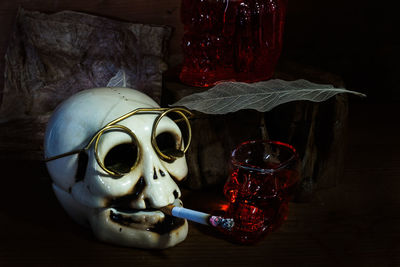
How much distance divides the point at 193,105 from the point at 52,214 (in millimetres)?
365

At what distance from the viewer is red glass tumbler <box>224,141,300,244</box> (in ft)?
2.99

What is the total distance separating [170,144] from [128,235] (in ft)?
0.62

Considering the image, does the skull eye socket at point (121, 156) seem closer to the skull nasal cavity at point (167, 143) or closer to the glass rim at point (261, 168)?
the skull nasal cavity at point (167, 143)

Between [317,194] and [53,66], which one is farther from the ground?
[53,66]

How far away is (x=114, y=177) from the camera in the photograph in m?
0.85

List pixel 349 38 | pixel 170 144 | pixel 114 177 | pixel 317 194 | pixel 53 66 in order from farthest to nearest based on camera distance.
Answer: pixel 349 38, pixel 53 66, pixel 317 194, pixel 170 144, pixel 114 177

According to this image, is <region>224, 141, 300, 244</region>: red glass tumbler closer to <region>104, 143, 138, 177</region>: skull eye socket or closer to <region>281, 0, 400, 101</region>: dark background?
<region>104, 143, 138, 177</region>: skull eye socket

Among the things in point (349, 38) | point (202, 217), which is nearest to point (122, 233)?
point (202, 217)

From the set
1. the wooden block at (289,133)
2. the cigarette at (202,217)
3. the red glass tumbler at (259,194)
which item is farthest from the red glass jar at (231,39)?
the cigarette at (202,217)

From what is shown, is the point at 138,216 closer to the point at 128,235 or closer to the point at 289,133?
the point at 128,235

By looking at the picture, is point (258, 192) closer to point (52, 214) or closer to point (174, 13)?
point (52, 214)

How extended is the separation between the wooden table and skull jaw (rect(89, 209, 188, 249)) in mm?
14

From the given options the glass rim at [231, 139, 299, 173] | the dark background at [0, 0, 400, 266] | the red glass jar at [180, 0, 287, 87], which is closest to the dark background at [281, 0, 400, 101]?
the dark background at [0, 0, 400, 266]

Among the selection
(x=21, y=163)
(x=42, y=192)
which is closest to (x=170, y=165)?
(x=42, y=192)
